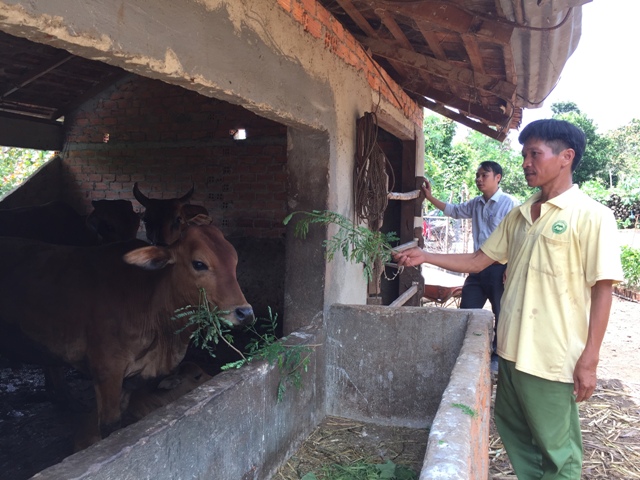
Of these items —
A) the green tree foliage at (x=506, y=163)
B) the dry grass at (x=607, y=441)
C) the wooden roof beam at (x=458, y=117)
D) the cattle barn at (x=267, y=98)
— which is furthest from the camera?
the green tree foliage at (x=506, y=163)

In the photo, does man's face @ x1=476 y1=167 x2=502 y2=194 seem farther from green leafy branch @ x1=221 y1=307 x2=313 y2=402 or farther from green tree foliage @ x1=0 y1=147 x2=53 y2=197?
green tree foliage @ x1=0 y1=147 x2=53 y2=197

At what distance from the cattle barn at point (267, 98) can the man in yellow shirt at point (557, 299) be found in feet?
3.29

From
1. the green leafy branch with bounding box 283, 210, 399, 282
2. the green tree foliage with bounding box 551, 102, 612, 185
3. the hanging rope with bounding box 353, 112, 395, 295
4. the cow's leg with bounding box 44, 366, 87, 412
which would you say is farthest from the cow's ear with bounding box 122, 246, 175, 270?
the green tree foliage with bounding box 551, 102, 612, 185

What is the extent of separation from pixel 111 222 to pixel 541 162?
14.4 feet

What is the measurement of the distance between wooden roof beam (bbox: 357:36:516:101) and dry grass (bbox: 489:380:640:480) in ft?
10.1

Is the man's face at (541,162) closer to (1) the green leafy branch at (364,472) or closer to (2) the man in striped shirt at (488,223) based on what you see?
(1) the green leafy branch at (364,472)

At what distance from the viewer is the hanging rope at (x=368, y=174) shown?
431cm

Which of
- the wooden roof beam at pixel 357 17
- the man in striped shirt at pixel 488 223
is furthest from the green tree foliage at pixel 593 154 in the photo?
the wooden roof beam at pixel 357 17

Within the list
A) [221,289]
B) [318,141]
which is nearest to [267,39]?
[318,141]

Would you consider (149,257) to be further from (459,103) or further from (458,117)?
(458,117)

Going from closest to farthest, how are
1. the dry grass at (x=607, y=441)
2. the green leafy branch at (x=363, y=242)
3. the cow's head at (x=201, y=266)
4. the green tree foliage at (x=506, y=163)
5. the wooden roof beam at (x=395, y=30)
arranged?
1. the cow's head at (x=201, y=266)
2. the green leafy branch at (x=363, y=242)
3. the dry grass at (x=607, y=441)
4. the wooden roof beam at (x=395, y=30)
5. the green tree foliage at (x=506, y=163)

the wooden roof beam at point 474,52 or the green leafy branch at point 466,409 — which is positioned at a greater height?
the wooden roof beam at point 474,52

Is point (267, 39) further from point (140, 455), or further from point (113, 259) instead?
point (140, 455)

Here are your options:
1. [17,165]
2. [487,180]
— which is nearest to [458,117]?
[487,180]
